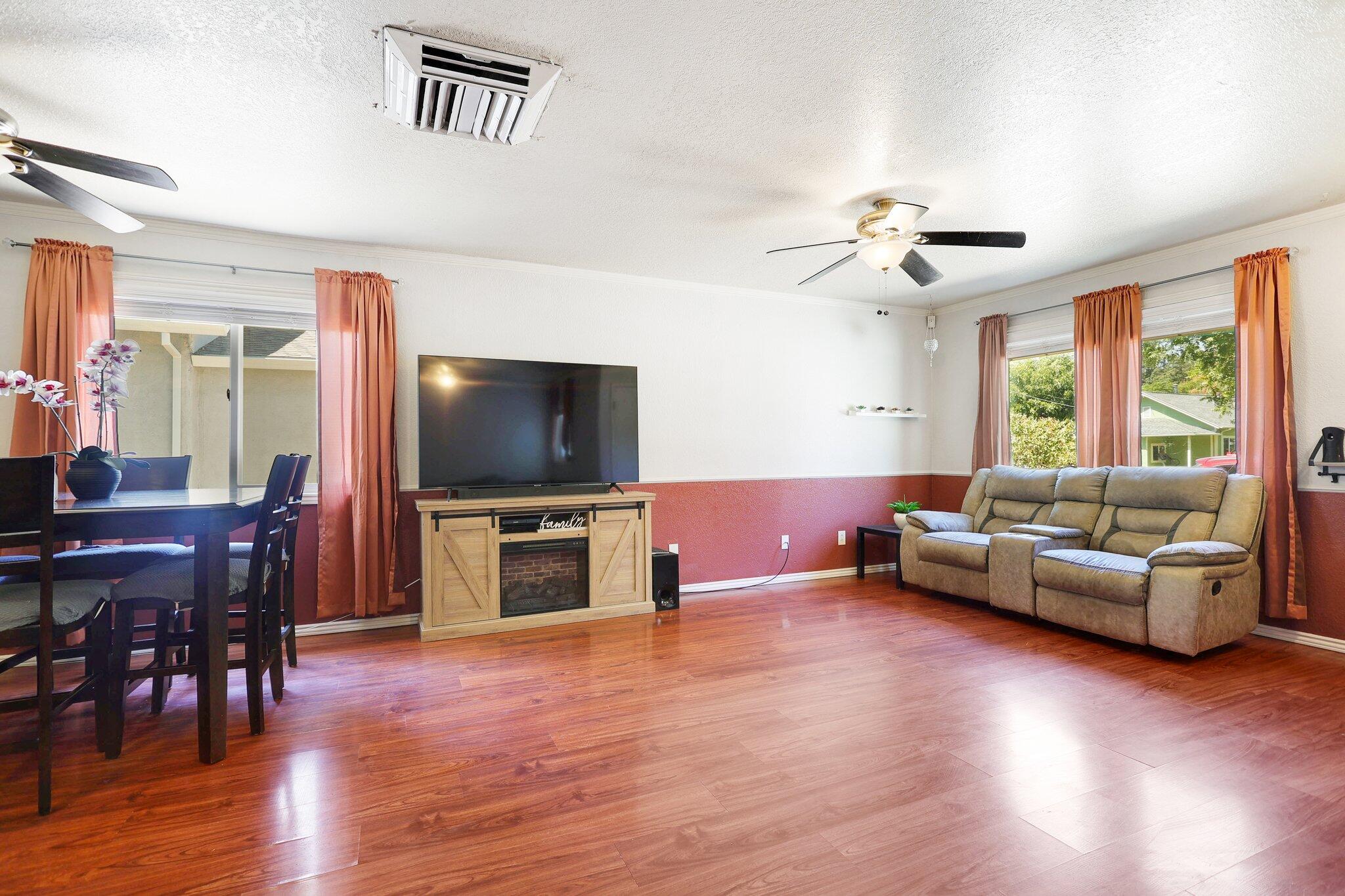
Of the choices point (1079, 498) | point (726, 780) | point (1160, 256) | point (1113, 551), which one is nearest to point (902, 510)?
point (1079, 498)

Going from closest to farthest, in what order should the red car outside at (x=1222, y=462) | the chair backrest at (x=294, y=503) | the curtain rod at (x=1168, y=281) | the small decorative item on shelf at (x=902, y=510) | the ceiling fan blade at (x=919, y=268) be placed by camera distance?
the chair backrest at (x=294, y=503)
the ceiling fan blade at (x=919, y=268)
the curtain rod at (x=1168, y=281)
the red car outside at (x=1222, y=462)
the small decorative item on shelf at (x=902, y=510)

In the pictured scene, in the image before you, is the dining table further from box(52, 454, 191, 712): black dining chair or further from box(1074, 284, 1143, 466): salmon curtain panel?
box(1074, 284, 1143, 466): salmon curtain panel

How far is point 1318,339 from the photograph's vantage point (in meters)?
3.55

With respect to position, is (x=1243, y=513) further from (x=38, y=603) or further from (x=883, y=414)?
(x=38, y=603)

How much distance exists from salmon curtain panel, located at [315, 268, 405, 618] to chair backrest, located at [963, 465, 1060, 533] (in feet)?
13.9

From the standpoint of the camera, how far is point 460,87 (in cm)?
220

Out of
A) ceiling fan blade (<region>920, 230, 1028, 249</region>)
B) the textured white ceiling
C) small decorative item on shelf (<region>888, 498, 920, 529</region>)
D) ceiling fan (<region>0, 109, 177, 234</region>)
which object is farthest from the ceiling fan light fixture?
ceiling fan (<region>0, 109, 177, 234</region>)

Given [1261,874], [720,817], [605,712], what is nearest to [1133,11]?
[1261,874]

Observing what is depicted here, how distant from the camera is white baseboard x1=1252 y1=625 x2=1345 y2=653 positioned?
3471mm

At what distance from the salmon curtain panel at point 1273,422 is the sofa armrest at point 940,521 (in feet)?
5.57

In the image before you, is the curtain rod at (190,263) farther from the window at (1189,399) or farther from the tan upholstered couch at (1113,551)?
the window at (1189,399)

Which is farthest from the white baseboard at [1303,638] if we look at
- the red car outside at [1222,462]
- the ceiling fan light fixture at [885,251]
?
the ceiling fan light fixture at [885,251]

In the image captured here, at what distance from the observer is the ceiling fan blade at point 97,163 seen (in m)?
2.30

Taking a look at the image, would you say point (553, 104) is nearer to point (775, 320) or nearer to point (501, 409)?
point (501, 409)
